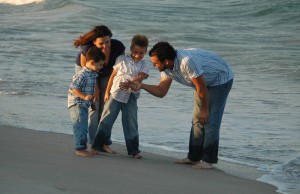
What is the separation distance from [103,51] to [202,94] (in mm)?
1058

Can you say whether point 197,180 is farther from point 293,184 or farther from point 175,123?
point 175,123

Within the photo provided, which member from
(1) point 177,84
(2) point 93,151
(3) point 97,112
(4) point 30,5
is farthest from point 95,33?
(4) point 30,5

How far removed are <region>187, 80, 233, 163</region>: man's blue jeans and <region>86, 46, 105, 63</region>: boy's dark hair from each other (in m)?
0.88

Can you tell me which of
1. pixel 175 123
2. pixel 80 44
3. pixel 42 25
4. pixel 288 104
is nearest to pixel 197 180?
pixel 80 44

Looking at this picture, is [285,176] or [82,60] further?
[82,60]

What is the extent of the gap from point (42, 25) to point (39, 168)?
18.6m

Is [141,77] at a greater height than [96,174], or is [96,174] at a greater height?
[141,77]

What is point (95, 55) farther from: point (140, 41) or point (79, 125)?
point (79, 125)

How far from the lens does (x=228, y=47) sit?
70.1 ft

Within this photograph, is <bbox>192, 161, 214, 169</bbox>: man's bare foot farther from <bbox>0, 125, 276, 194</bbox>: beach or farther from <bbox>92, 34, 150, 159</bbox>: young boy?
<bbox>92, 34, 150, 159</bbox>: young boy

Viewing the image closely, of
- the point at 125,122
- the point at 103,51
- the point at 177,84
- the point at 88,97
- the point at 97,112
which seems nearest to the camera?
the point at 88,97

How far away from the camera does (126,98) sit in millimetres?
7949

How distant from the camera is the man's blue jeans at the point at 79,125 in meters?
7.80

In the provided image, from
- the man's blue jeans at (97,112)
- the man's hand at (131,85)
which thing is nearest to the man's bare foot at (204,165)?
the man's hand at (131,85)
